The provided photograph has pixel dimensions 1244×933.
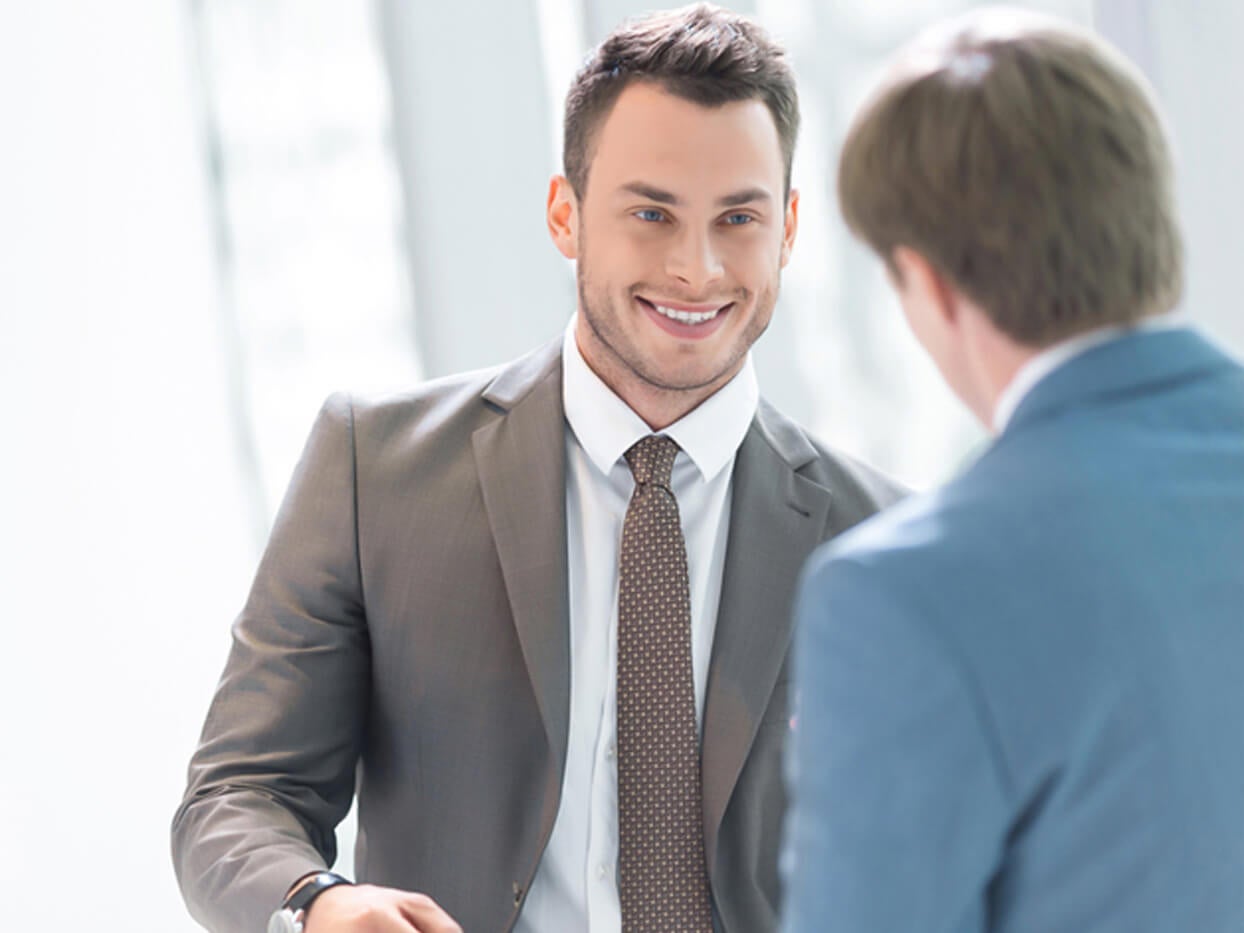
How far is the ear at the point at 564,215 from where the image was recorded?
71.4 inches

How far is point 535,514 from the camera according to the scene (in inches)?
65.7

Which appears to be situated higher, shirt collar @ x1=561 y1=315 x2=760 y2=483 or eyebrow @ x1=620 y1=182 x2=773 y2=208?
eyebrow @ x1=620 y1=182 x2=773 y2=208

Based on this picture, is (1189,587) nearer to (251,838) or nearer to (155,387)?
(251,838)

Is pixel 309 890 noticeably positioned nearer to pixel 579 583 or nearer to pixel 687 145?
pixel 579 583

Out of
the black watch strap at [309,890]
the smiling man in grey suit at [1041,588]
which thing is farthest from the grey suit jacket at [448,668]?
the smiling man in grey suit at [1041,588]

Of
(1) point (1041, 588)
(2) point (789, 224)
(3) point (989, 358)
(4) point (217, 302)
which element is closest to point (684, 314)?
(2) point (789, 224)

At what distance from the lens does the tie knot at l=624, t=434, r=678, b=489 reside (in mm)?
1689

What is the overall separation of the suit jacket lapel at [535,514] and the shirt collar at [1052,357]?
0.83 metres

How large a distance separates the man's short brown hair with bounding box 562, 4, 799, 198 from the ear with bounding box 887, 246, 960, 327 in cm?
85

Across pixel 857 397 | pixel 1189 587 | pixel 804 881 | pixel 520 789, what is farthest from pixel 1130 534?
pixel 857 397

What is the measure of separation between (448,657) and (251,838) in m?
0.29

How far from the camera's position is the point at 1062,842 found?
2.54ft

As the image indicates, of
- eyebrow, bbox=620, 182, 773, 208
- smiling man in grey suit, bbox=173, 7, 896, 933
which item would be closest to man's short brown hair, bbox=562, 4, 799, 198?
smiling man in grey suit, bbox=173, 7, 896, 933

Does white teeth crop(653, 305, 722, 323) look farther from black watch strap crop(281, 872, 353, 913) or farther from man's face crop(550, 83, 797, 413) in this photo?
black watch strap crop(281, 872, 353, 913)
